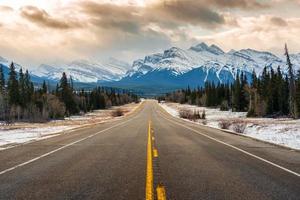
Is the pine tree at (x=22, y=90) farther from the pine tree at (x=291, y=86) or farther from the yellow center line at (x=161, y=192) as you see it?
the yellow center line at (x=161, y=192)

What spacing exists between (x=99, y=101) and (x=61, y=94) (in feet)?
169

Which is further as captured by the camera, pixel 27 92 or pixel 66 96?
pixel 66 96

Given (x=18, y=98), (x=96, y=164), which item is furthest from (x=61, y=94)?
(x=96, y=164)

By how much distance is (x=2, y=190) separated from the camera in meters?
8.16

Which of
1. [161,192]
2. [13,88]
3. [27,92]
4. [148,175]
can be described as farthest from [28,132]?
[27,92]

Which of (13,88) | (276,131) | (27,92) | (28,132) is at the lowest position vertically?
(276,131)

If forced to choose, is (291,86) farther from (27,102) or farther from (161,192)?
(27,102)

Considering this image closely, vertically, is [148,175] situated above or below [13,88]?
below

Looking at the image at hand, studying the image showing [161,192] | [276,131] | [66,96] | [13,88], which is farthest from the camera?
[66,96]

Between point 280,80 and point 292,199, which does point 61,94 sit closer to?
A: point 280,80

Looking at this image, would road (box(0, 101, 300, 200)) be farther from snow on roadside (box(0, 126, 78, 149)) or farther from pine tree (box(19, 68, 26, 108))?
pine tree (box(19, 68, 26, 108))

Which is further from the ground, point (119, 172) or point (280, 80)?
point (280, 80)

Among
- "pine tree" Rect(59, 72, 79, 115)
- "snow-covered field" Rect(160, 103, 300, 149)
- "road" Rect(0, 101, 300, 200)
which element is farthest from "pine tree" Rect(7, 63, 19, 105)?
"road" Rect(0, 101, 300, 200)

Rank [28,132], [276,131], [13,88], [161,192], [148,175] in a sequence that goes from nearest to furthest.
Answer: [161,192] → [148,175] → [276,131] → [28,132] → [13,88]
